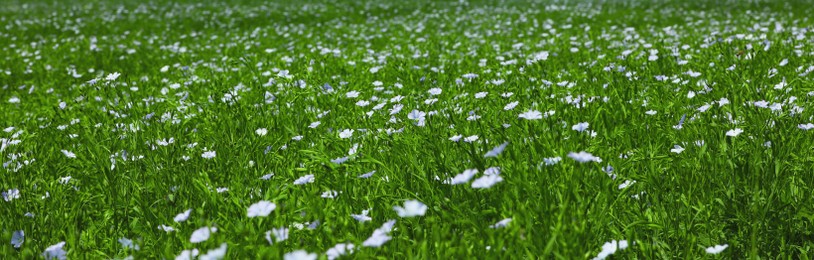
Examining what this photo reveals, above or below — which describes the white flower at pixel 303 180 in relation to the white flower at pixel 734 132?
below

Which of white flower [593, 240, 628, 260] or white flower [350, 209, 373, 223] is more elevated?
white flower [593, 240, 628, 260]

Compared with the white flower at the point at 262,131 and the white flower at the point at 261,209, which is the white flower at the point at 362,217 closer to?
the white flower at the point at 261,209

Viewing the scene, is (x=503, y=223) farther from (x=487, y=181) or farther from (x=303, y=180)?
(x=303, y=180)

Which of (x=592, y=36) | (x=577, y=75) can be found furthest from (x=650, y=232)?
(x=592, y=36)

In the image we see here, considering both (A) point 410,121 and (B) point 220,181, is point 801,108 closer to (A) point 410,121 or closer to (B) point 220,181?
(A) point 410,121

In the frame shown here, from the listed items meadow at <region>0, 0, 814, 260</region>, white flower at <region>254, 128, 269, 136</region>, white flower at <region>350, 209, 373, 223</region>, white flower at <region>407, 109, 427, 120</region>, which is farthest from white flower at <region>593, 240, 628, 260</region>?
white flower at <region>254, 128, 269, 136</region>

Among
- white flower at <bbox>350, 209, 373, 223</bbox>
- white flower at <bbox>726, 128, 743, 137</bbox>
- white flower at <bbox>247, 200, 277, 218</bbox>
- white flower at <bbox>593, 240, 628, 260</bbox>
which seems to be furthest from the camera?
white flower at <bbox>726, 128, 743, 137</bbox>

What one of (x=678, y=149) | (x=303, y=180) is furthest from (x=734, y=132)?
(x=303, y=180)

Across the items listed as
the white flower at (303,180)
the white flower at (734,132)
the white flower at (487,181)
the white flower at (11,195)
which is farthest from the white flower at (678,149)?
the white flower at (11,195)

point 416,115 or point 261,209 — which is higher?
point 261,209

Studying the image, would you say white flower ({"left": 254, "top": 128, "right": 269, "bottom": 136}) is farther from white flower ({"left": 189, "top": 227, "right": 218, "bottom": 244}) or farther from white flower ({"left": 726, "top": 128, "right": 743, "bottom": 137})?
white flower ({"left": 726, "top": 128, "right": 743, "bottom": 137})

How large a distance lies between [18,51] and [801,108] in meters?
9.29

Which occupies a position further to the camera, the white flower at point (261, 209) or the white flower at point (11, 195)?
the white flower at point (11, 195)

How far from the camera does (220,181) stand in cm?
268
